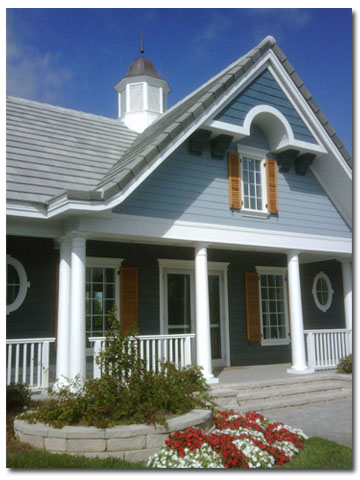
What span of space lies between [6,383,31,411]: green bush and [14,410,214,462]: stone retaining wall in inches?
47.2

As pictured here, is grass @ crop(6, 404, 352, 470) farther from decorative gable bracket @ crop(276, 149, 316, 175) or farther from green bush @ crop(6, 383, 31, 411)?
decorative gable bracket @ crop(276, 149, 316, 175)

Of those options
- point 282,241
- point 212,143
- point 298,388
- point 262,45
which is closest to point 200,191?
point 212,143

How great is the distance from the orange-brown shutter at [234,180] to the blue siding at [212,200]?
0.33 ft

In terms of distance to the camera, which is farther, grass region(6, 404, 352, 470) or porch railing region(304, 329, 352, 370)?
porch railing region(304, 329, 352, 370)

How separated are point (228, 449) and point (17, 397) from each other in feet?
10.1

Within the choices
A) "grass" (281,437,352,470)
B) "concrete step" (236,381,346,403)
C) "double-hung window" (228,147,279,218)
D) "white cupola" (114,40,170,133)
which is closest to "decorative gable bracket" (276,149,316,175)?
"double-hung window" (228,147,279,218)

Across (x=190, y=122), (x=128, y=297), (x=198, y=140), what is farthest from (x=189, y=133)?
(x=128, y=297)

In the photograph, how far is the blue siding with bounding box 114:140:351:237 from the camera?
834 centimetres

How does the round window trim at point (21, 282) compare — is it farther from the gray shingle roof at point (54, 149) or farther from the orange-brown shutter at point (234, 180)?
the orange-brown shutter at point (234, 180)

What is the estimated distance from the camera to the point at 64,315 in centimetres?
775

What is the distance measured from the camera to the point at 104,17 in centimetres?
621

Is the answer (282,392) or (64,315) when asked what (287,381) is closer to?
(282,392)

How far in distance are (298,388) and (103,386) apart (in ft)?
15.1
